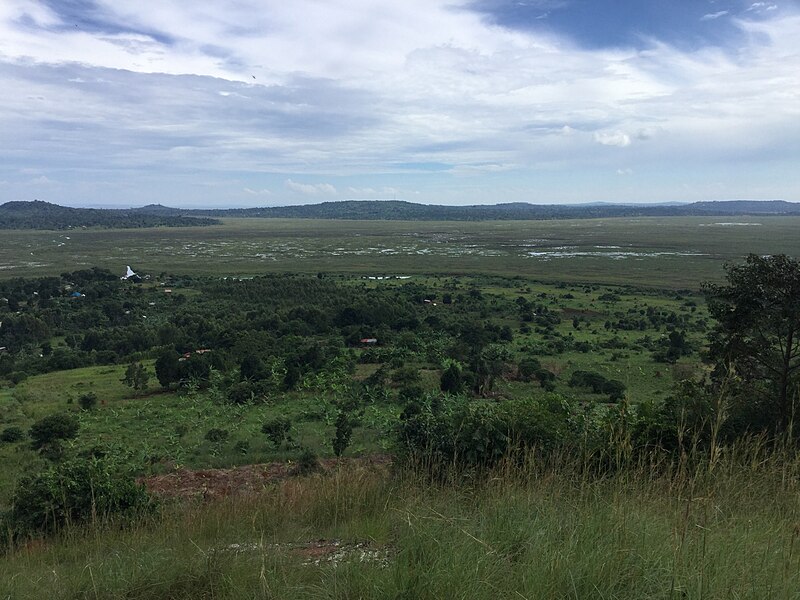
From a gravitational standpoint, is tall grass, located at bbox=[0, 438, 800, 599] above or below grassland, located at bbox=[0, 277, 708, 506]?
above

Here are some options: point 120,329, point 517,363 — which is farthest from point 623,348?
point 120,329

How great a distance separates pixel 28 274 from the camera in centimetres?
7969

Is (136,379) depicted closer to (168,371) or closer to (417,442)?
(168,371)

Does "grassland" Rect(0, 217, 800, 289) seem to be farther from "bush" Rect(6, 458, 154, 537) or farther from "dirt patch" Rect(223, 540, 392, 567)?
"dirt patch" Rect(223, 540, 392, 567)

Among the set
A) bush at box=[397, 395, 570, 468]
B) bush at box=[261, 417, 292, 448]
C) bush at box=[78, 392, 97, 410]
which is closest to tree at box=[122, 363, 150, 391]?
bush at box=[78, 392, 97, 410]

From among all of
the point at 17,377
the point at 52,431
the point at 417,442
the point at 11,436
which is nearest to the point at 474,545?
the point at 417,442

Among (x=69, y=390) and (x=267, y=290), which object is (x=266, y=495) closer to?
(x=69, y=390)

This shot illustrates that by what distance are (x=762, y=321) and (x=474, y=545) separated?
1102 centimetres

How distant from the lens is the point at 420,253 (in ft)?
358

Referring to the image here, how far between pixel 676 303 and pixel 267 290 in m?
44.2

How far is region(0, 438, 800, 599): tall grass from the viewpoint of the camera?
255 centimetres

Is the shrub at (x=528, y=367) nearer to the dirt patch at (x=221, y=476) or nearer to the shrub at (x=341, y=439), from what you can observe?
the shrub at (x=341, y=439)

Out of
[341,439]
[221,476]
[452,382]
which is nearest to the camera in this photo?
[221,476]

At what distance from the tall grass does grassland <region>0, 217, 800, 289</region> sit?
70.8 m
